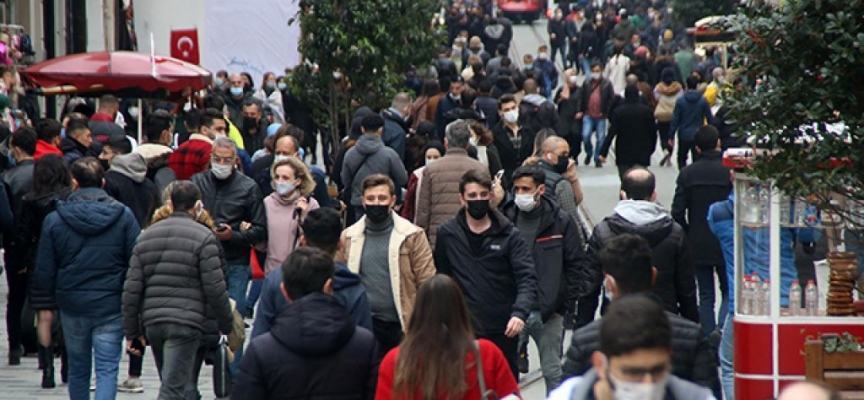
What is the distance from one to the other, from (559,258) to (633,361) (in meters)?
5.93

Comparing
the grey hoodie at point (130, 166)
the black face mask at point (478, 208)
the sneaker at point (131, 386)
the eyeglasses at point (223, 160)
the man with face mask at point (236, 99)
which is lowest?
the sneaker at point (131, 386)

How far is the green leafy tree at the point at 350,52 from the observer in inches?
840

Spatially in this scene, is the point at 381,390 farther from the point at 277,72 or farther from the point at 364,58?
the point at 277,72

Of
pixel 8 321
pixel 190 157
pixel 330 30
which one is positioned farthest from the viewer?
pixel 330 30

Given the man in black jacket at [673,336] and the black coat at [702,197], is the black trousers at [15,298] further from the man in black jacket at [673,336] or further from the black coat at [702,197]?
the man in black jacket at [673,336]

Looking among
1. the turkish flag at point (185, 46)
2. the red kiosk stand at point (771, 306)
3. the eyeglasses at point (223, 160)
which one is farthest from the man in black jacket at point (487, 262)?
the turkish flag at point (185, 46)

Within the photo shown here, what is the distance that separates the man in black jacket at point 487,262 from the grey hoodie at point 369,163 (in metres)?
5.15

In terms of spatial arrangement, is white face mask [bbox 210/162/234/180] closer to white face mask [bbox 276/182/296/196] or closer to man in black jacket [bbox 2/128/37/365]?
white face mask [bbox 276/182/296/196]

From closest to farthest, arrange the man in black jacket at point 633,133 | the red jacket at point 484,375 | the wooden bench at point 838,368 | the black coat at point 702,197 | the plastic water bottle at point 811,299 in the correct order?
the red jacket at point 484,375
the wooden bench at point 838,368
the plastic water bottle at point 811,299
the black coat at point 702,197
the man in black jacket at point 633,133

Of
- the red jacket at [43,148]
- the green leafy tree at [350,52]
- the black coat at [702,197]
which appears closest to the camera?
the black coat at [702,197]

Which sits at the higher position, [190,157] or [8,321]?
[190,157]

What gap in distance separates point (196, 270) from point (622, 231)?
229 cm

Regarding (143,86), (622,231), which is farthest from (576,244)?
(143,86)

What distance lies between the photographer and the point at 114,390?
9.84m
